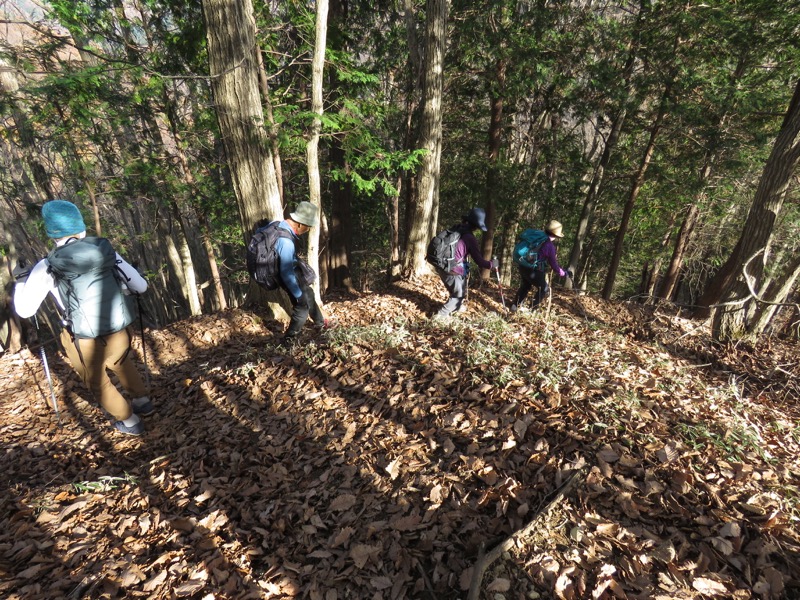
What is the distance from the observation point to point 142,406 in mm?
4414

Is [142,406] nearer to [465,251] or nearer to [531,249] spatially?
[465,251]

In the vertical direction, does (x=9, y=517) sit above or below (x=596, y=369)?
below

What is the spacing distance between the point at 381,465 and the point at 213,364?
3.55m

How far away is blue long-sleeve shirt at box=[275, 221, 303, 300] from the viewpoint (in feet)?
15.3

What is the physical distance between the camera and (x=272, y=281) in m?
4.88

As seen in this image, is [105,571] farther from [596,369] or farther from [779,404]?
[779,404]

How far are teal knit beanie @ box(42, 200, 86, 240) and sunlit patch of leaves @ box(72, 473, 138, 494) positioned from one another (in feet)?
7.37

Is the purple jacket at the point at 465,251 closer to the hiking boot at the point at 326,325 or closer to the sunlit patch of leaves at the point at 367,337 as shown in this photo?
the sunlit patch of leaves at the point at 367,337

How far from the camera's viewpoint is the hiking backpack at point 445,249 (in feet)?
18.6

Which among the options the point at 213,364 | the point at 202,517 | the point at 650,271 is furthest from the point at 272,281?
the point at 650,271

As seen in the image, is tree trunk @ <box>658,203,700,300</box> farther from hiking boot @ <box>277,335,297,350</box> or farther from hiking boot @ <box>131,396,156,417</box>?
hiking boot @ <box>131,396,156,417</box>

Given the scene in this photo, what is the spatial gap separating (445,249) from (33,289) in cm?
476

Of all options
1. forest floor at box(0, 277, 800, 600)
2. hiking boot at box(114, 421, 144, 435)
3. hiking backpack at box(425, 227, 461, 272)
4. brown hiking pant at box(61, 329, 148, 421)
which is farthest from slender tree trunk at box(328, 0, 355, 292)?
hiking boot at box(114, 421, 144, 435)

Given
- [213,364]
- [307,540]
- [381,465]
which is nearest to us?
[307,540]
